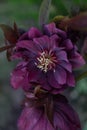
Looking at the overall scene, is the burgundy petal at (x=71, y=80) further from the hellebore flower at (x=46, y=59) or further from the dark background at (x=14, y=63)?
the dark background at (x=14, y=63)

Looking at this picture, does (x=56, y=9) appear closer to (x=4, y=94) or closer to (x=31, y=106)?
(x=31, y=106)

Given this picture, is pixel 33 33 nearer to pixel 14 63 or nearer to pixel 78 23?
pixel 78 23

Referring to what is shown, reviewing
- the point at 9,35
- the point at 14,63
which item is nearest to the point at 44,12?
the point at 9,35

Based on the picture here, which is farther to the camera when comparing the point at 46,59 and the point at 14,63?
the point at 14,63

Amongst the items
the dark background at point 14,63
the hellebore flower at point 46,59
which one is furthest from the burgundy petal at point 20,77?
the dark background at point 14,63

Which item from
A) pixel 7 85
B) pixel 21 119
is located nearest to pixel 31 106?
pixel 21 119
